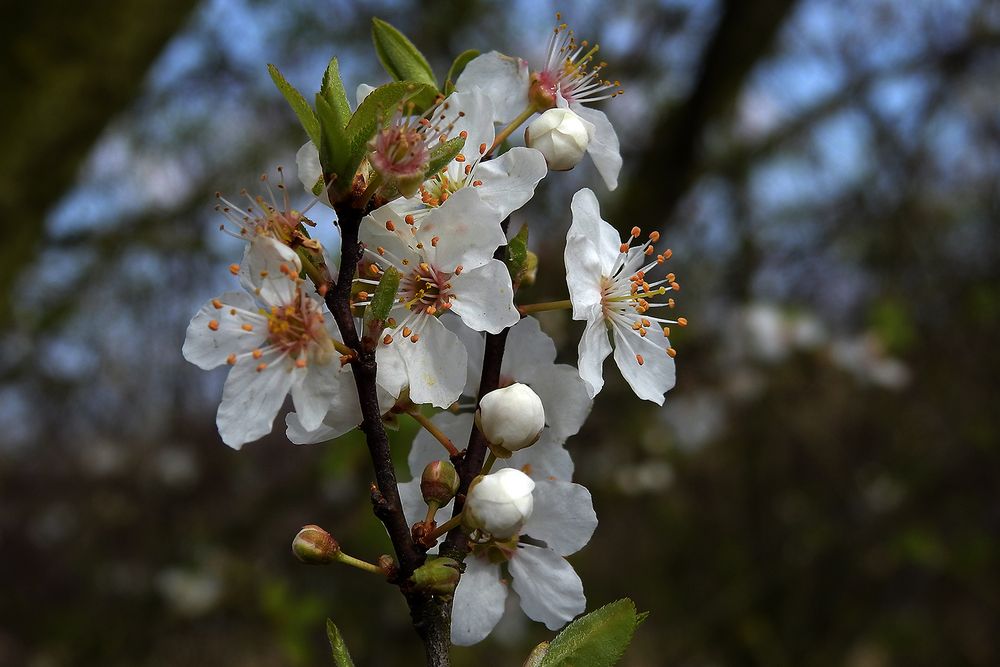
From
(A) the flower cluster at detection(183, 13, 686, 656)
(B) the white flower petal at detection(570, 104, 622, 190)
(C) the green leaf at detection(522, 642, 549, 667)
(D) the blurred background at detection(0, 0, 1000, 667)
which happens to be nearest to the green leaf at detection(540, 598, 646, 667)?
(C) the green leaf at detection(522, 642, 549, 667)

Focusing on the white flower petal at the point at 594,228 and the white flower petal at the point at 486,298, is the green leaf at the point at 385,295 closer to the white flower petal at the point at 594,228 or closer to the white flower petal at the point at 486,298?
the white flower petal at the point at 486,298

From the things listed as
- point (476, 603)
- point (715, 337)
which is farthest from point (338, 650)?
point (715, 337)

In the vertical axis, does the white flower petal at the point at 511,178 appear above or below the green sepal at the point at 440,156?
below

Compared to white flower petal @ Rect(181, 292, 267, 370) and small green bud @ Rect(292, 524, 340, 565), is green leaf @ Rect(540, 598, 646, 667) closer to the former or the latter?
small green bud @ Rect(292, 524, 340, 565)

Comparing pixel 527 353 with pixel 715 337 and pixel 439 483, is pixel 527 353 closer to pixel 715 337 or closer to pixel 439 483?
pixel 439 483

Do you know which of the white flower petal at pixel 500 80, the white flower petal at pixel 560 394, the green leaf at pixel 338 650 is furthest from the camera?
the white flower petal at pixel 500 80

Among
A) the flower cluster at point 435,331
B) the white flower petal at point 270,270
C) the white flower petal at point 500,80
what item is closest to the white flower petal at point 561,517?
the flower cluster at point 435,331

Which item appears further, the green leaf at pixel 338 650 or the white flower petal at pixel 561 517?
the white flower petal at pixel 561 517
